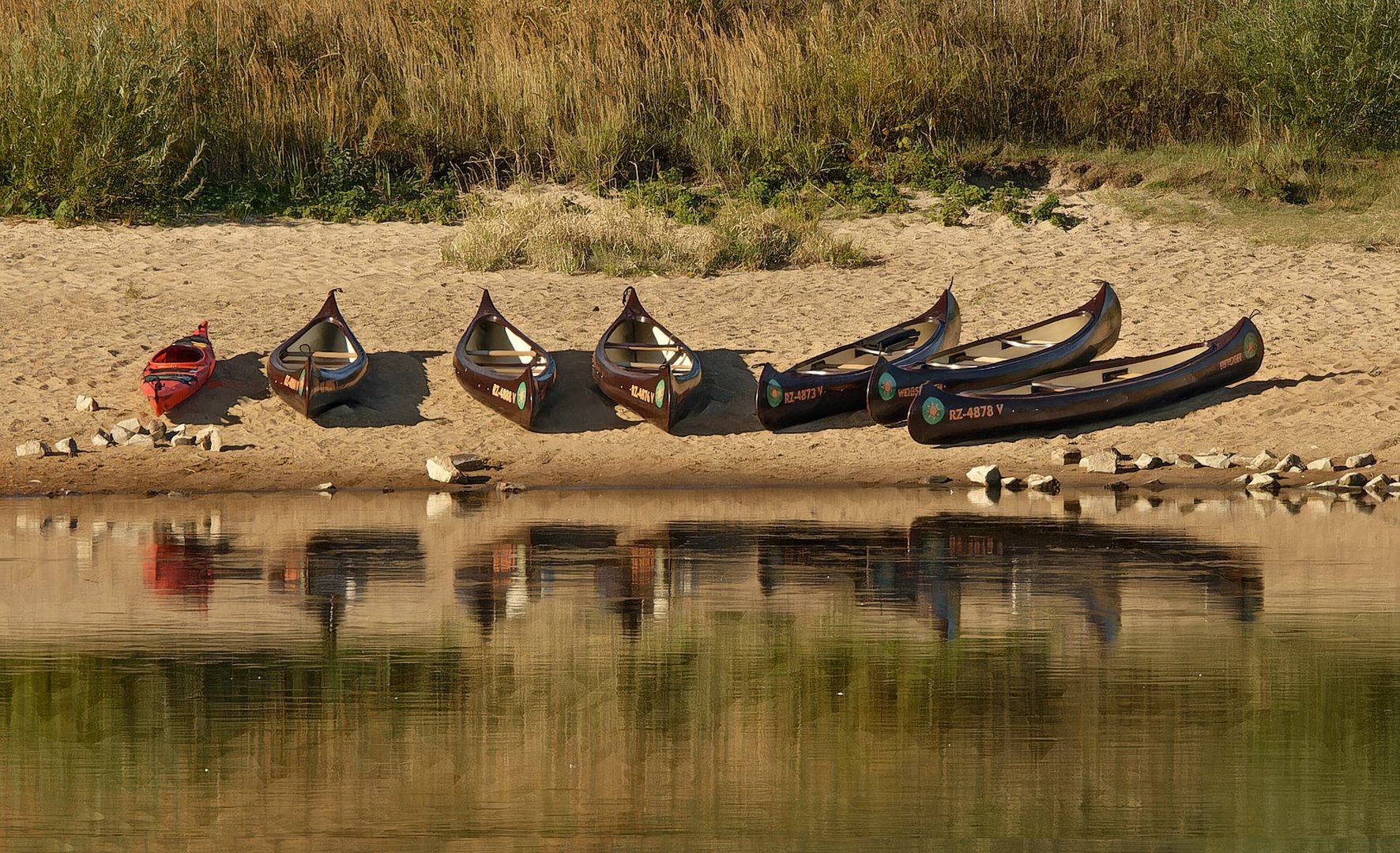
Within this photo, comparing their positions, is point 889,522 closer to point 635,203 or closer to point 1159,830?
point 1159,830

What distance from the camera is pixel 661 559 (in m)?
13.7

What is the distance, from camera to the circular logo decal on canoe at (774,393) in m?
18.1

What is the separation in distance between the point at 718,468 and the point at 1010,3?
12.3m

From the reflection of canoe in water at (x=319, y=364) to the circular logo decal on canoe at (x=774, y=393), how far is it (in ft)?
13.1

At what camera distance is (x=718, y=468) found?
17.9 metres

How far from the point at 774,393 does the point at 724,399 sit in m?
1.09

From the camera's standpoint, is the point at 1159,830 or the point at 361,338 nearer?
the point at 1159,830

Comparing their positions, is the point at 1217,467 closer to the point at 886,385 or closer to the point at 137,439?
the point at 886,385

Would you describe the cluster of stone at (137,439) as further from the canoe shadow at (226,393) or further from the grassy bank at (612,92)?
the grassy bank at (612,92)

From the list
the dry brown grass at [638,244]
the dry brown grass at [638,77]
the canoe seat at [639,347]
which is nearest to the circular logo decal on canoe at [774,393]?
the canoe seat at [639,347]

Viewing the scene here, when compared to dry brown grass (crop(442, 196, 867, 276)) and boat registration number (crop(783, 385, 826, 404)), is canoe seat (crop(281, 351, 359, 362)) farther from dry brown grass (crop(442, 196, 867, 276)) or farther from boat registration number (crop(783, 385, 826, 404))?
boat registration number (crop(783, 385, 826, 404))

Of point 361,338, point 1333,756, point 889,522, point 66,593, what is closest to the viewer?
point 1333,756

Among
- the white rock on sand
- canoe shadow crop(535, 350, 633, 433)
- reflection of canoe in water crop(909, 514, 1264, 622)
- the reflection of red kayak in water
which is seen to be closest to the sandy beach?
canoe shadow crop(535, 350, 633, 433)

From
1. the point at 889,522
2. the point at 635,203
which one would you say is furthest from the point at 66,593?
the point at 635,203
